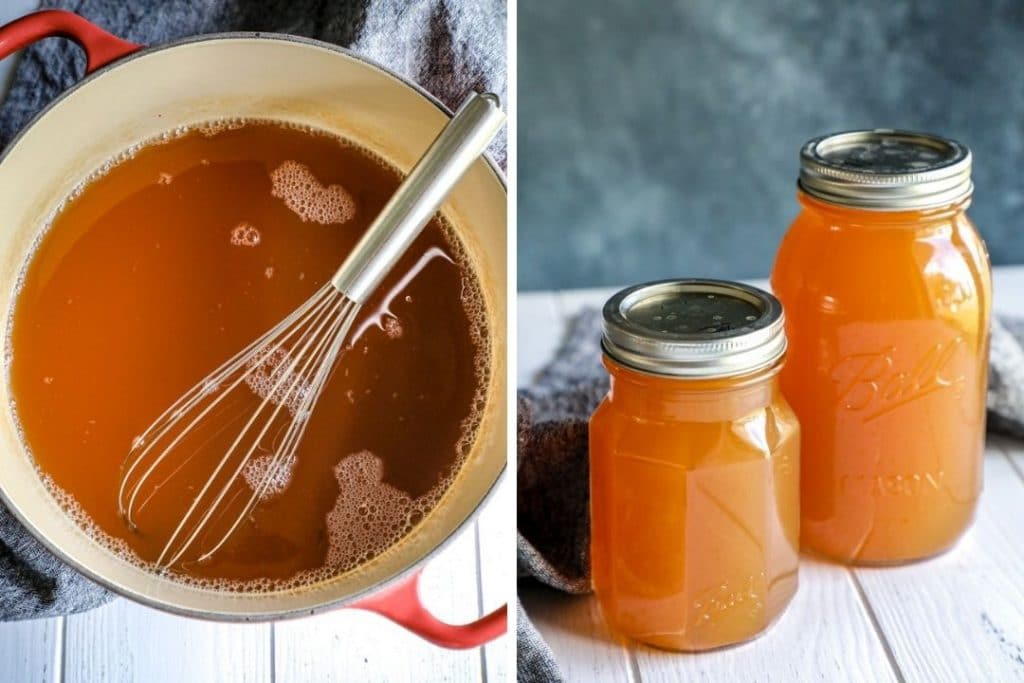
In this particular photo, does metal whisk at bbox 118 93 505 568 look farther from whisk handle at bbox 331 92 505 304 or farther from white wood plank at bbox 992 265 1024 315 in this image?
white wood plank at bbox 992 265 1024 315

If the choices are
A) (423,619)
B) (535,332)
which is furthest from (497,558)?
(535,332)

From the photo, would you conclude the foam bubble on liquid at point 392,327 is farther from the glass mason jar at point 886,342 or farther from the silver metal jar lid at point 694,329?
the glass mason jar at point 886,342

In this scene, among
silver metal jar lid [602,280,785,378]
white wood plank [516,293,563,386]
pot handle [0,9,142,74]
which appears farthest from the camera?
white wood plank [516,293,563,386]

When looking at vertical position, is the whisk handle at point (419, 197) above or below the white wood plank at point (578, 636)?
above

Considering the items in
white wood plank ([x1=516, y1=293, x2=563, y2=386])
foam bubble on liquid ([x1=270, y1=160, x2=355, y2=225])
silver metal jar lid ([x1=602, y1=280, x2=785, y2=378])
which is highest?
foam bubble on liquid ([x1=270, y1=160, x2=355, y2=225])

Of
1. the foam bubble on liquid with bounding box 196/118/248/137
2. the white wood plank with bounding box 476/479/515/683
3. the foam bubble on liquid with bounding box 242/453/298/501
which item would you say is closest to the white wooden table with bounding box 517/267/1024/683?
the white wood plank with bounding box 476/479/515/683

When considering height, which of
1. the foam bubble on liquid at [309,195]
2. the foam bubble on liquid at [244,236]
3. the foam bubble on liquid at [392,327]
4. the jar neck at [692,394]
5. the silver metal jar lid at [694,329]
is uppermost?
the foam bubble on liquid at [309,195]

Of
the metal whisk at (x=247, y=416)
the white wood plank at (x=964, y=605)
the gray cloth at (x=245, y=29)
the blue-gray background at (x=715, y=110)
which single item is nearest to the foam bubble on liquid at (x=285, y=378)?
the metal whisk at (x=247, y=416)
